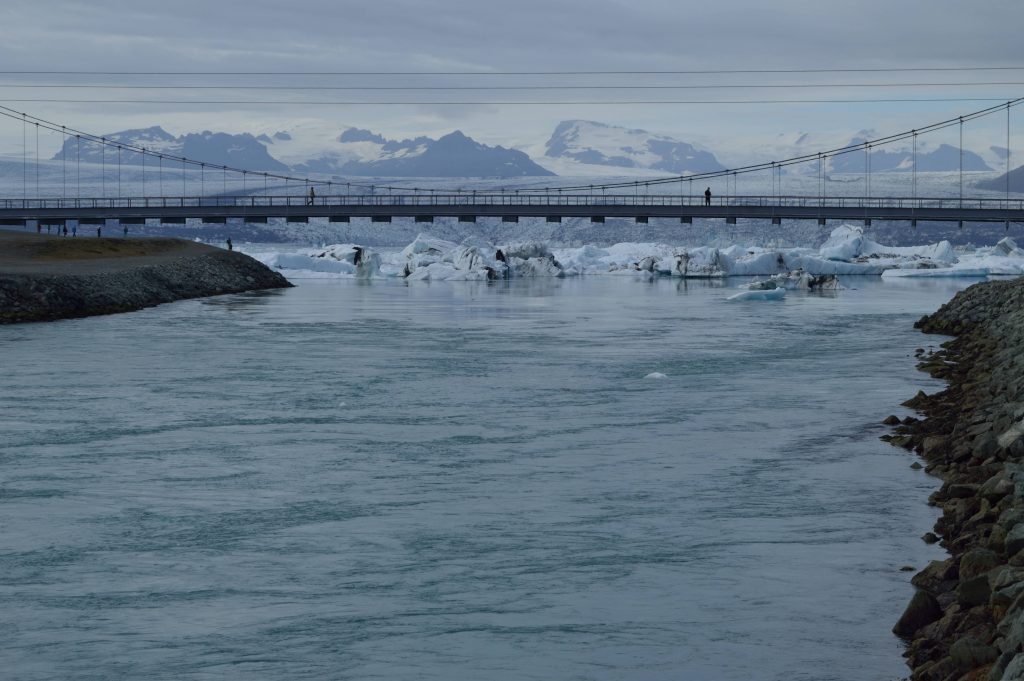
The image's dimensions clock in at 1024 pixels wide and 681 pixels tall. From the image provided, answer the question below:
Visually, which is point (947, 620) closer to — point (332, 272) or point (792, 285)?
point (792, 285)

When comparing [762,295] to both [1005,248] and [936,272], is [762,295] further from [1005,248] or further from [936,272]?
[1005,248]

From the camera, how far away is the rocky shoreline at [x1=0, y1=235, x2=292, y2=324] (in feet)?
129

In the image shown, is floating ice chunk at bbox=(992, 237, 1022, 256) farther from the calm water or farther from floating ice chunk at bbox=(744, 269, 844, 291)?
the calm water

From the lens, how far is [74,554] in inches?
442

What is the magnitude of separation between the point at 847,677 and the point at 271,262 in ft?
285

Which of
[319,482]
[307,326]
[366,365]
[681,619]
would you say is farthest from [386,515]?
[307,326]

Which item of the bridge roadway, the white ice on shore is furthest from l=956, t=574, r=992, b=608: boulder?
the bridge roadway

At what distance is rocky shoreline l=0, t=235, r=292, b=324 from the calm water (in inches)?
490

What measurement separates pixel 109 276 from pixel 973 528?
128 ft

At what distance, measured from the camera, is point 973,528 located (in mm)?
11852

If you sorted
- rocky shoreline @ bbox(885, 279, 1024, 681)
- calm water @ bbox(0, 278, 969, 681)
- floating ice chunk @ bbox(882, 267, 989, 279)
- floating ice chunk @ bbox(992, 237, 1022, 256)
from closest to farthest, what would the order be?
1. rocky shoreline @ bbox(885, 279, 1024, 681)
2. calm water @ bbox(0, 278, 969, 681)
3. floating ice chunk @ bbox(882, 267, 989, 279)
4. floating ice chunk @ bbox(992, 237, 1022, 256)

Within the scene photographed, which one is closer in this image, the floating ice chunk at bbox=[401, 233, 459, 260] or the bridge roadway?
the floating ice chunk at bbox=[401, 233, 459, 260]

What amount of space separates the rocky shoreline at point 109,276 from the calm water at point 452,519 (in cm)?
1246

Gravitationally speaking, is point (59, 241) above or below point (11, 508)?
above
